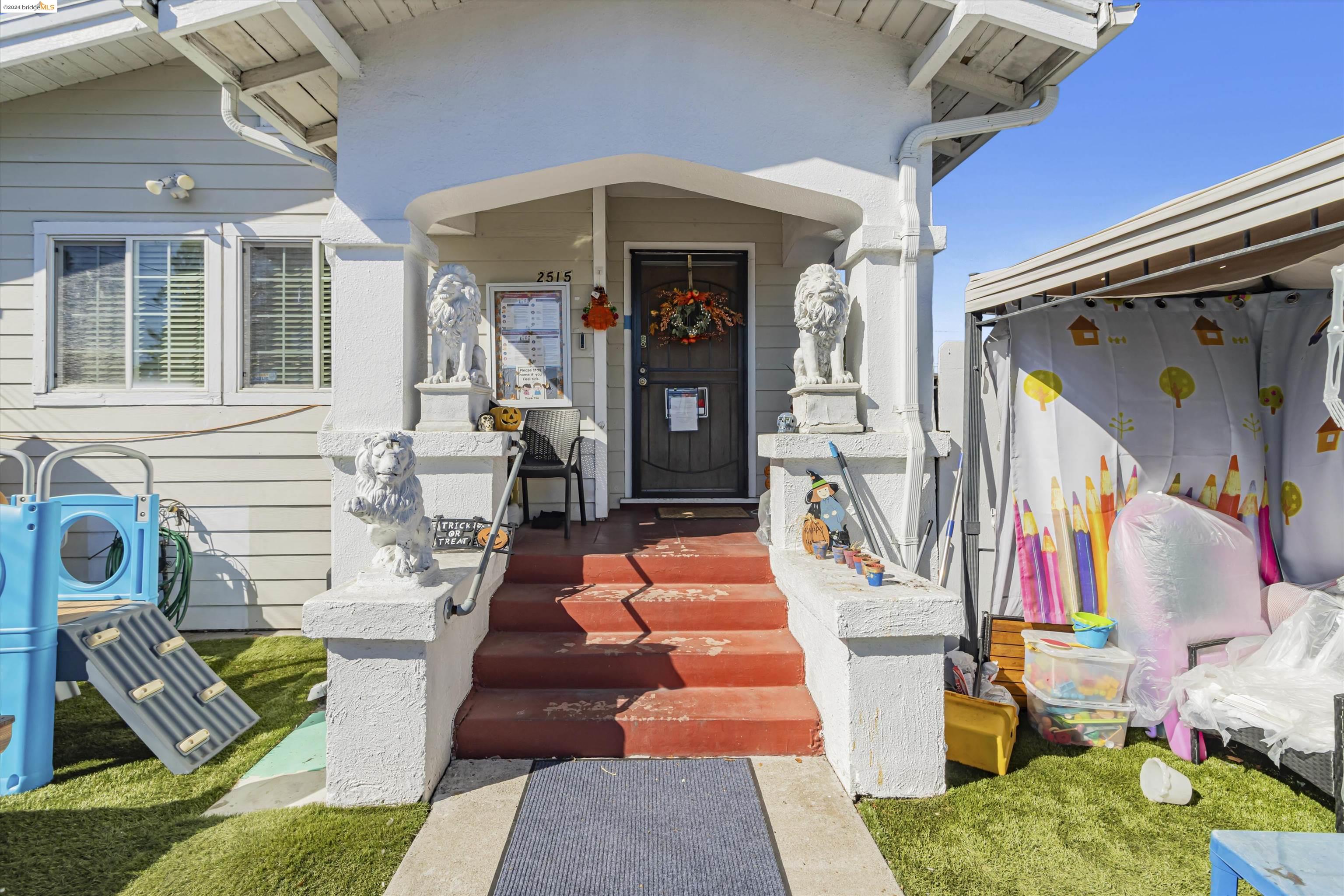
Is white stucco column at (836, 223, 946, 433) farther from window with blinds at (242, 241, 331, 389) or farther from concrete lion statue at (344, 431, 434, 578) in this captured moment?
window with blinds at (242, 241, 331, 389)

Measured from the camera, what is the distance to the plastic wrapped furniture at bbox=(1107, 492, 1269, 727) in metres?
2.76

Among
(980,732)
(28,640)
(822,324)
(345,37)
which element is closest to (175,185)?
(345,37)

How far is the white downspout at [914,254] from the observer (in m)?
3.09

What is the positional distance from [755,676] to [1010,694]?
1.10 meters

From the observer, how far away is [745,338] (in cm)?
500

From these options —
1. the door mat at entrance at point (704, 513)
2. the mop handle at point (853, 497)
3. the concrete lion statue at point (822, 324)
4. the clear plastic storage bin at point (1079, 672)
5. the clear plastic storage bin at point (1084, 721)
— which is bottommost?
the clear plastic storage bin at point (1084, 721)

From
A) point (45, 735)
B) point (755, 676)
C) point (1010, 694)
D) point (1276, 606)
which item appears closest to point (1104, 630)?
point (1010, 694)

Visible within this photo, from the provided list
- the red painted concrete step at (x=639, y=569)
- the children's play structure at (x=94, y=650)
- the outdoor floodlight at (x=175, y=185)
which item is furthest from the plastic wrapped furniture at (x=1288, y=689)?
the outdoor floodlight at (x=175, y=185)

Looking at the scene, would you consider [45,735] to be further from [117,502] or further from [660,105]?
[660,105]

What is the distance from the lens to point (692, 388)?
198 inches

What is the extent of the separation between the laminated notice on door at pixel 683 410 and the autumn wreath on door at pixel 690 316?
1.23 feet

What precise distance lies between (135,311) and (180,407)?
71 cm

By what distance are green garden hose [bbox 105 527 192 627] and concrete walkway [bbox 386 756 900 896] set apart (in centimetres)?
283

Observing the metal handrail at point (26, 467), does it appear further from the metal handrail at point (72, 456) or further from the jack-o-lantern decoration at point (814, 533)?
the jack-o-lantern decoration at point (814, 533)
